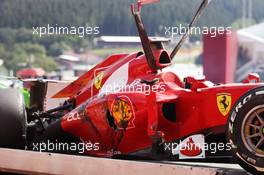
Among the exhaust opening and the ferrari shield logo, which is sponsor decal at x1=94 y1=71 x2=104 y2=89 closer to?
the exhaust opening

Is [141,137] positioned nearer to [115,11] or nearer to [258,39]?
[115,11]

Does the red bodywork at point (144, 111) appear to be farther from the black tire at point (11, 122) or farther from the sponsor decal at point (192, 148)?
the black tire at point (11, 122)

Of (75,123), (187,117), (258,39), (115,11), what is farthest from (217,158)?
(258,39)

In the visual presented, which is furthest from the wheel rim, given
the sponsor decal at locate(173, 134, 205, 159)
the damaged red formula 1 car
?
the sponsor decal at locate(173, 134, 205, 159)

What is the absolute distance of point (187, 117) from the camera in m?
4.59

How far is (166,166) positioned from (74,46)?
32.9 feet

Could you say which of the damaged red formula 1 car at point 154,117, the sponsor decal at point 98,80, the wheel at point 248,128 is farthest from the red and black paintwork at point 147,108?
the wheel at point 248,128

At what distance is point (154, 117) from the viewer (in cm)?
A: 451

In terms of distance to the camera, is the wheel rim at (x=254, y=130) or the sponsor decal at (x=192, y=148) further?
the sponsor decal at (x=192, y=148)

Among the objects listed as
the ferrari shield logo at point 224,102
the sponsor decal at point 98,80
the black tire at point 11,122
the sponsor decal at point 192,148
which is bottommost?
the sponsor decal at point 192,148

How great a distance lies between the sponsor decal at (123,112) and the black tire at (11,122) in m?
0.79

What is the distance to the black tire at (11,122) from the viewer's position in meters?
5.09

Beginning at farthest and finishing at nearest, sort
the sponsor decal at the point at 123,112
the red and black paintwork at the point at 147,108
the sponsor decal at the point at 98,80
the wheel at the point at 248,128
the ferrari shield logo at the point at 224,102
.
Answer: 1. the sponsor decal at the point at 98,80
2. the sponsor decal at the point at 123,112
3. the red and black paintwork at the point at 147,108
4. the ferrari shield logo at the point at 224,102
5. the wheel at the point at 248,128

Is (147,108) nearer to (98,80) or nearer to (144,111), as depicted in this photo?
(144,111)
